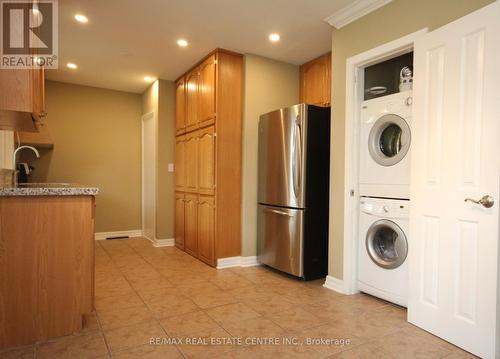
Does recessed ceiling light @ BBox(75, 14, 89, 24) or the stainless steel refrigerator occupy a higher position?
recessed ceiling light @ BBox(75, 14, 89, 24)

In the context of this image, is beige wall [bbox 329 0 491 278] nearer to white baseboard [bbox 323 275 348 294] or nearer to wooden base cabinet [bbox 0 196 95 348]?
white baseboard [bbox 323 275 348 294]

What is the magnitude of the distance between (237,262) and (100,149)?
3.15 m

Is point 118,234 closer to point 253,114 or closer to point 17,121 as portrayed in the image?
point 253,114

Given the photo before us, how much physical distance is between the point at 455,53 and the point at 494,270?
129cm

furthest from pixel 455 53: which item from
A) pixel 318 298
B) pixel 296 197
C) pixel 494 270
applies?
pixel 318 298

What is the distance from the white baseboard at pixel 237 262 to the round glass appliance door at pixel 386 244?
4.80 feet

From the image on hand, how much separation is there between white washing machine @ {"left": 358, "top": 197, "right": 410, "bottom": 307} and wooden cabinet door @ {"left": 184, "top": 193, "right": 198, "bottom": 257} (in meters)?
2.09

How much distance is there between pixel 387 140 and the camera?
8.63 ft

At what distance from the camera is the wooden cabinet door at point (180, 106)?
174 inches

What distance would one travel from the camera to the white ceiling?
103 inches

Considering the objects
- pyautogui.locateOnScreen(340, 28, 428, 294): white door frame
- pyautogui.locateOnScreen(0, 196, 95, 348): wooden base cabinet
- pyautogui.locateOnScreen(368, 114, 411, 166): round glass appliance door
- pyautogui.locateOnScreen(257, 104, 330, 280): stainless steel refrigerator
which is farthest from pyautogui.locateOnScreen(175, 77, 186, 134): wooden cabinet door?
pyautogui.locateOnScreen(368, 114, 411, 166): round glass appliance door

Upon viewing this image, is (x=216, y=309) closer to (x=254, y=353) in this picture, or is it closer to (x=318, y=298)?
(x=254, y=353)

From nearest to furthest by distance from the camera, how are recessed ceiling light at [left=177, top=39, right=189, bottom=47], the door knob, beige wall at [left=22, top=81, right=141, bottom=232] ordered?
1. the door knob
2. recessed ceiling light at [left=177, top=39, right=189, bottom=47]
3. beige wall at [left=22, top=81, right=141, bottom=232]

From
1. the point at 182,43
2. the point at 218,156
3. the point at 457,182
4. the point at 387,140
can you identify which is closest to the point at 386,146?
the point at 387,140
